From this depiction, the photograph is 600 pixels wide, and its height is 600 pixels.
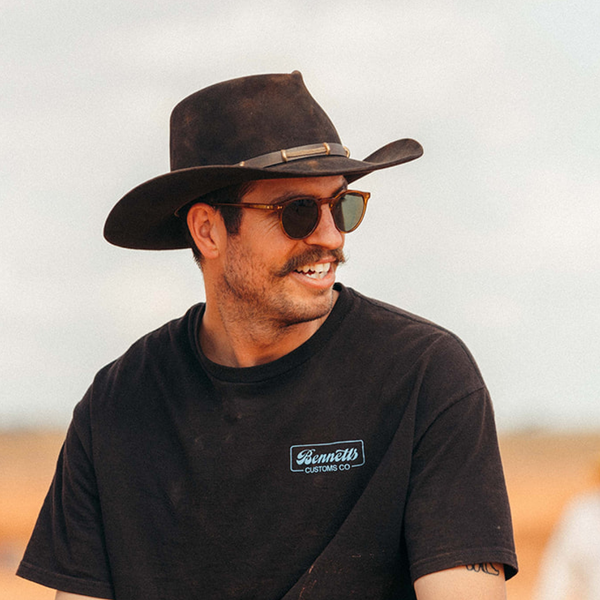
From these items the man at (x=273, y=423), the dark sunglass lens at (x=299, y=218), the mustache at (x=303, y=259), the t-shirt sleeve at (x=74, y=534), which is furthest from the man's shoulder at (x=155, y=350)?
the dark sunglass lens at (x=299, y=218)

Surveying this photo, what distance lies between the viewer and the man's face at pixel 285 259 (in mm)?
3664

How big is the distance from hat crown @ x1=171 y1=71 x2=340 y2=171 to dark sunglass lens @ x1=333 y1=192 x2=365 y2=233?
0.83ft

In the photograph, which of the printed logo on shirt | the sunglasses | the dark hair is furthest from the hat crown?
the printed logo on shirt

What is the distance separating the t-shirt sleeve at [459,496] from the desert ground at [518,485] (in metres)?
5.40

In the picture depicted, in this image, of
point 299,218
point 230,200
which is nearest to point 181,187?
point 230,200

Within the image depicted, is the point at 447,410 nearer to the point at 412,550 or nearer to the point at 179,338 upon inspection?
the point at 412,550

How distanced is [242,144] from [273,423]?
1.01 meters

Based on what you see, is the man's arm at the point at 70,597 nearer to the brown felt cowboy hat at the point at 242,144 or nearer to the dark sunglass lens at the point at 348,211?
the brown felt cowboy hat at the point at 242,144

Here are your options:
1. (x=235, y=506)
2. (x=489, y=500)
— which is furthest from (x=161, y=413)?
(x=489, y=500)

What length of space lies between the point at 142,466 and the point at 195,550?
1.26ft

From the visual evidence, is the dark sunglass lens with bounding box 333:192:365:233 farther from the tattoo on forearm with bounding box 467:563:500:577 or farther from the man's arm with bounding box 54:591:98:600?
the man's arm with bounding box 54:591:98:600

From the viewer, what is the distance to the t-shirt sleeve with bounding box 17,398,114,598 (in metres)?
3.86

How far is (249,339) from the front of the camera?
12.6ft

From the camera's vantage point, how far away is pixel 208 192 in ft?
12.8
